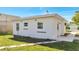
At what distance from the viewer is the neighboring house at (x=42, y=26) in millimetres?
6516

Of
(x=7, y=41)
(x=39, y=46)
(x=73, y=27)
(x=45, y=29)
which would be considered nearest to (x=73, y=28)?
(x=73, y=27)

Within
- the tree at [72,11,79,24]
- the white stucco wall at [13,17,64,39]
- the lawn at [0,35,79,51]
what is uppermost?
the tree at [72,11,79,24]

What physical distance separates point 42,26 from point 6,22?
69cm

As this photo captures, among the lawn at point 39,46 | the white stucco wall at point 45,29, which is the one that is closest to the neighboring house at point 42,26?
the white stucco wall at point 45,29

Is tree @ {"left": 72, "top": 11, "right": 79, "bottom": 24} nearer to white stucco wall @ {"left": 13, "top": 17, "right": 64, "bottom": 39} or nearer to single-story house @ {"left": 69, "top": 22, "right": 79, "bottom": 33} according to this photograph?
single-story house @ {"left": 69, "top": 22, "right": 79, "bottom": 33}

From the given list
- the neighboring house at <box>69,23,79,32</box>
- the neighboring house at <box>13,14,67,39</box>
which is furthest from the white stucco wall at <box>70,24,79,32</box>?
the neighboring house at <box>13,14,67,39</box>

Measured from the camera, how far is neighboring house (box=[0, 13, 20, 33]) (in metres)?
6.55

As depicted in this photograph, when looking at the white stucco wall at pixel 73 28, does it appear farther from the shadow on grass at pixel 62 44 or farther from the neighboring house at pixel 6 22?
the neighboring house at pixel 6 22

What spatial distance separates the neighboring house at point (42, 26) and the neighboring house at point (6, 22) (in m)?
0.08

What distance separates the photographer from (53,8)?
6469mm

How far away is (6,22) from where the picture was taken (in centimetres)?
658

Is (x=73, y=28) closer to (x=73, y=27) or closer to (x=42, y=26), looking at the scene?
(x=73, y=27)

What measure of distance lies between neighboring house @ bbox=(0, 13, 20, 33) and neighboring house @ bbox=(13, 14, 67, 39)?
8 cm
